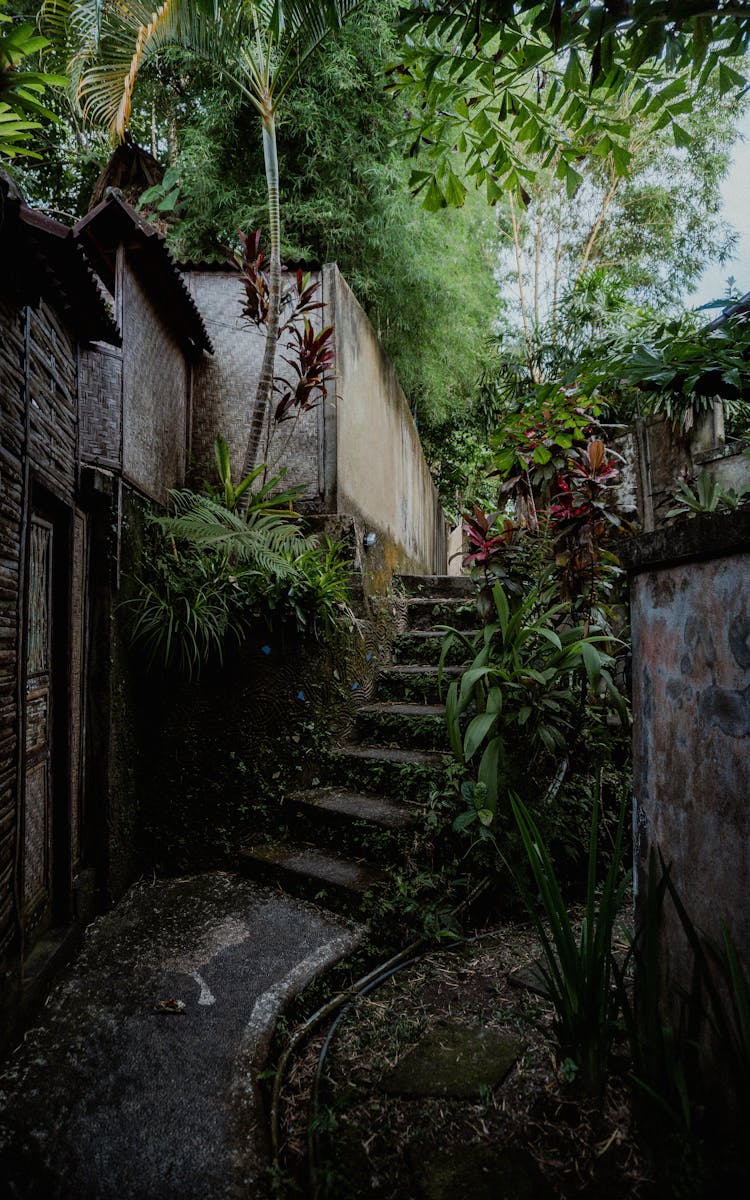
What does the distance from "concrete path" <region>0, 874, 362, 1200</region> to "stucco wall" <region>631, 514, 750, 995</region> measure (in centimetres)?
123

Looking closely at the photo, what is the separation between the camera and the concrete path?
149 centimetres

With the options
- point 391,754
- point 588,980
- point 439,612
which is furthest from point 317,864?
point 439,612

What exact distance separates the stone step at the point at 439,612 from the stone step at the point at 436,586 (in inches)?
6.3

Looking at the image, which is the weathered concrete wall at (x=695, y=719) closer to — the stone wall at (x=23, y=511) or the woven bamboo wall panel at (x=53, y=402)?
the stone wall at (x=23, y=511)

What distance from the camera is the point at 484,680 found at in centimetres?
279

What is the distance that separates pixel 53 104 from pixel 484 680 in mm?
6771

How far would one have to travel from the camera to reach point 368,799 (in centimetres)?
313

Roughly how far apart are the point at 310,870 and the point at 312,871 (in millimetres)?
17

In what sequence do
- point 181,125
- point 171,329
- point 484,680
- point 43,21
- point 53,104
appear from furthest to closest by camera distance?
point 181,125
point 53,104
point 171,329
point 43,21
point 484,680

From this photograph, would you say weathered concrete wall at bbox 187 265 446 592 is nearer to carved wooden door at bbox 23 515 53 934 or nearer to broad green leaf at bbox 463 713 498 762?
broad green leaf at bbox 463 713 498 762

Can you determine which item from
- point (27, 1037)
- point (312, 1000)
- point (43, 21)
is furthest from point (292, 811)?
point (43, 21)

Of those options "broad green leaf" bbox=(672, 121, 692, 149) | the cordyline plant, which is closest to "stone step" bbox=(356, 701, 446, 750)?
the cordyline plant

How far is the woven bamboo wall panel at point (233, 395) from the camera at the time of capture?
4484 mm

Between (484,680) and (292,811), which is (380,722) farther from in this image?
(484,680)
